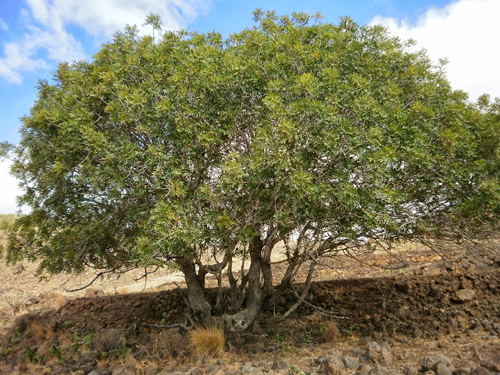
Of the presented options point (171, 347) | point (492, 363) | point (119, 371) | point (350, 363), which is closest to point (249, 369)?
point (350, 363)

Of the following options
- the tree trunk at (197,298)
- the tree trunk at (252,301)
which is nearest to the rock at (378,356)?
the tree trunk at (252,301)

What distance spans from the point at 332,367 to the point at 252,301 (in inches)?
150

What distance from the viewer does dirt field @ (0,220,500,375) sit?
7270mm

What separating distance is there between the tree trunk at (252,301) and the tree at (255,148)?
73cm

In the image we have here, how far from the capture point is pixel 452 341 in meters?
8.69

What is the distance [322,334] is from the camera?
989 cm

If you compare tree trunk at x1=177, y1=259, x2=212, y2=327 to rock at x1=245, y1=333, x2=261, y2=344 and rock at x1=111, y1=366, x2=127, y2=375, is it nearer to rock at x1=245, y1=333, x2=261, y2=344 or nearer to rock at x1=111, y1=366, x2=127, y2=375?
rock at x1=245, y1=333, x2=261, y2=344

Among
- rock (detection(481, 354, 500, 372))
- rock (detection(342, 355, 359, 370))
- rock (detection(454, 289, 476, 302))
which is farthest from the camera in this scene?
rock (detection(454, 289, 476, 302))

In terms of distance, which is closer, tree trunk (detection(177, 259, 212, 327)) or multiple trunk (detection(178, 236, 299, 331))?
multiple trunk (detection(178, 236, 299, 331))

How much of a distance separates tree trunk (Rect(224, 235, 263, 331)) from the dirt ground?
0.31 meters

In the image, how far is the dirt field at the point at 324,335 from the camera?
23.9ft

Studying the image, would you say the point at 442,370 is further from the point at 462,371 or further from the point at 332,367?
the point at 332,367

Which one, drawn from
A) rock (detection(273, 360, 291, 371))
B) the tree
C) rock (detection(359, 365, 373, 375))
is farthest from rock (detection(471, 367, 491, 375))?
rock (detection(273, 360, 291, 371))

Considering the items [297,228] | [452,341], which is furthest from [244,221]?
[452,341]
